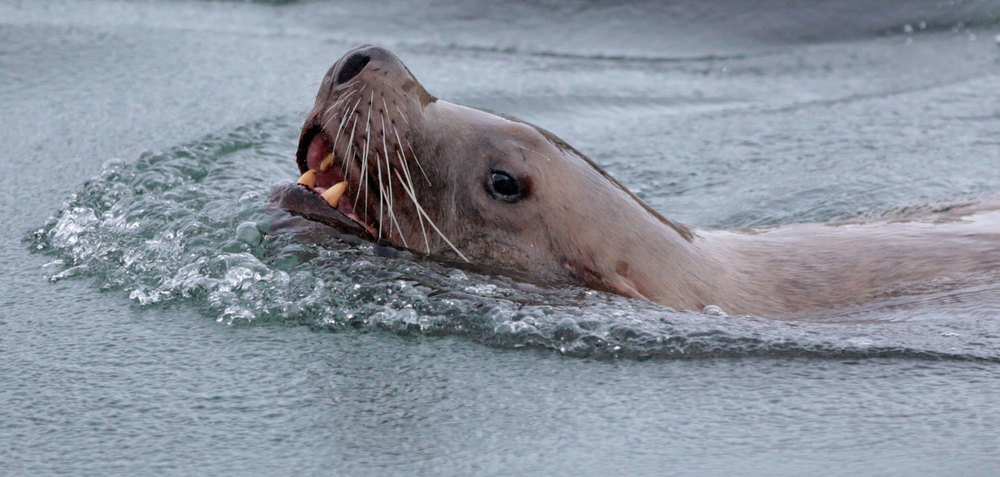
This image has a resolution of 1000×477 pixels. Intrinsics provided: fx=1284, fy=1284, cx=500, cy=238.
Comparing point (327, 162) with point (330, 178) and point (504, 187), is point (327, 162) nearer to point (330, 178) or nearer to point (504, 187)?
point (330, 178)

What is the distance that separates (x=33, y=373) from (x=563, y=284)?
150 cm

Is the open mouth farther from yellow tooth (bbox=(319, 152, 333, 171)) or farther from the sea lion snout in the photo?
the sea lion snout

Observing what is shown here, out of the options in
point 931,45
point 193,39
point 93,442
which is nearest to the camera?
point 93,442

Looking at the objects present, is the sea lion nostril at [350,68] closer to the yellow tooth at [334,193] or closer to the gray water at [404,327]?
the yellow tooth at [334,193]

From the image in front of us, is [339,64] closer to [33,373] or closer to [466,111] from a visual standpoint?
[466,111]

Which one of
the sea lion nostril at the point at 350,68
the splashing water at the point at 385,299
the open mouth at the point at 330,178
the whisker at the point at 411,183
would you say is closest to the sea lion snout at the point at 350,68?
the sea lion nostril at the point at 350,68

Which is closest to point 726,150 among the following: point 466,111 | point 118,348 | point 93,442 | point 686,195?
point 686,195

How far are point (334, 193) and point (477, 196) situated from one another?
0.44 meters

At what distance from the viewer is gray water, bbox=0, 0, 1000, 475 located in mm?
2832

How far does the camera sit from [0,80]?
6828 millimetres

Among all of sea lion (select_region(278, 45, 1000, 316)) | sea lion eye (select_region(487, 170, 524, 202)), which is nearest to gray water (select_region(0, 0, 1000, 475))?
sea lion (select_region(278, 45, 1000, 316))

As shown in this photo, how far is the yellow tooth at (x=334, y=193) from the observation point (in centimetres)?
394

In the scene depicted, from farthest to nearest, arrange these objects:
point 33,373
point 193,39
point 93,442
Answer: point 193,39 < point 33,373 < point 93,442

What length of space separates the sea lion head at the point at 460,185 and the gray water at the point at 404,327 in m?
0.11
